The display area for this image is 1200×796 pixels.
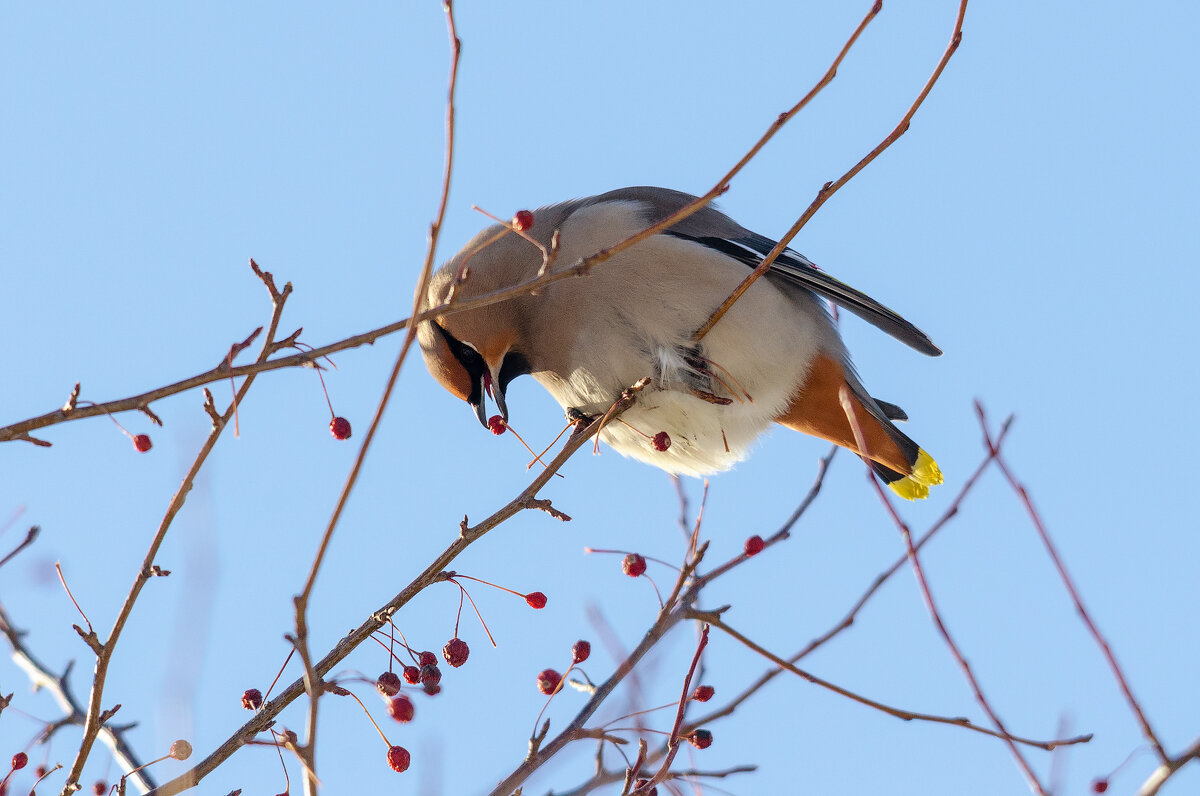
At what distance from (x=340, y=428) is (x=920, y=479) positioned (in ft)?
10.0

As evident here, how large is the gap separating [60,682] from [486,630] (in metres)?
1.34

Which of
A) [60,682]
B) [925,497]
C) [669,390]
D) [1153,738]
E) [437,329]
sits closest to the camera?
[1153,738]

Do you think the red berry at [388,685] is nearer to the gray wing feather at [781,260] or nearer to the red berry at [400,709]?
the red berry at [400,709]

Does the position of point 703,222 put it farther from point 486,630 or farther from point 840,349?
point 486,630

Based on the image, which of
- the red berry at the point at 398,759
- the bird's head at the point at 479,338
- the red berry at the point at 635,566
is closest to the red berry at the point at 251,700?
the red berry at the point at 398,759

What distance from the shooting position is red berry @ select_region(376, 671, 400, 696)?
2.53 m

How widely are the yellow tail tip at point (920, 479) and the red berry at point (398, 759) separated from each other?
10.3ft

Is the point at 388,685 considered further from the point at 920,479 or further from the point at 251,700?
the point at 920,479

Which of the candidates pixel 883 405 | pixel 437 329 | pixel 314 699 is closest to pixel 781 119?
pixel 314 699

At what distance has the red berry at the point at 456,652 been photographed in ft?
9.74

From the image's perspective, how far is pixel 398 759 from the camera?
8.80 feet

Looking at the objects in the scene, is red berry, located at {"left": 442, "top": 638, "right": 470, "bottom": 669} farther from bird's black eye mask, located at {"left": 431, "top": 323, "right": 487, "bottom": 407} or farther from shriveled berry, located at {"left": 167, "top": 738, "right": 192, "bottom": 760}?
bird's black eye mask, located at {"left": 431, "top": 323, "right": 487, "bottom": 407}

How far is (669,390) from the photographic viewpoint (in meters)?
4.39

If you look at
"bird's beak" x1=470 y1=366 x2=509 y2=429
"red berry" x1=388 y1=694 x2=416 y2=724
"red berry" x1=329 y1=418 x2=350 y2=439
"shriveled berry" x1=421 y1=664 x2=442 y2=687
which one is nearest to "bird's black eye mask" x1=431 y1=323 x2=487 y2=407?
"bird's beak" x1=470 y1=366 x2=509 y2=429
